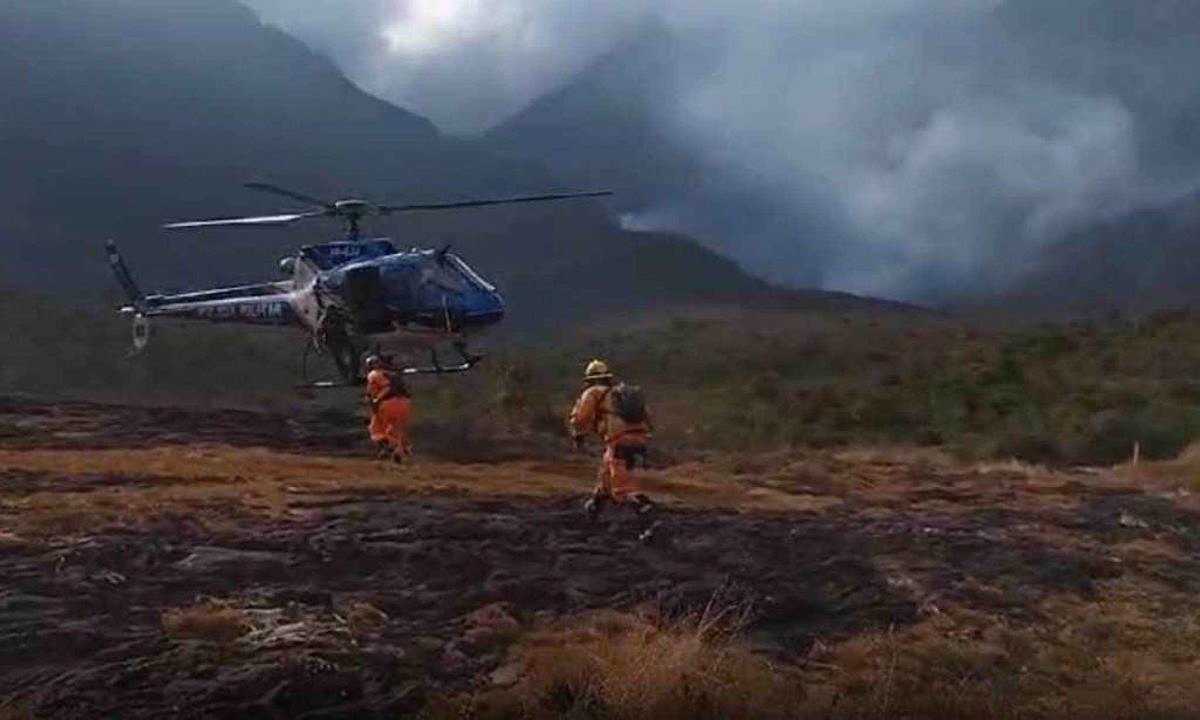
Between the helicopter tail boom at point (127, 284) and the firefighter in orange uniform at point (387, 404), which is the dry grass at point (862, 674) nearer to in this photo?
the firefighter in orange uniform at point (387, 404)

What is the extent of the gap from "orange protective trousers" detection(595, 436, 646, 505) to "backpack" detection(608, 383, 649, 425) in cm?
17

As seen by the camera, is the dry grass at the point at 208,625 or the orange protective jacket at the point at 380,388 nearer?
the dry grass at the point at 208,625

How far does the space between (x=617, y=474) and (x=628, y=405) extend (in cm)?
79

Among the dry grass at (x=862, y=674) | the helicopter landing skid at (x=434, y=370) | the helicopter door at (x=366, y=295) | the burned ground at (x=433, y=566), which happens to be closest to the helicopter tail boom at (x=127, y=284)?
the burned ground at (x=433, y=566)

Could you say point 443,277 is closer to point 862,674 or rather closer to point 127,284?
point 127,284

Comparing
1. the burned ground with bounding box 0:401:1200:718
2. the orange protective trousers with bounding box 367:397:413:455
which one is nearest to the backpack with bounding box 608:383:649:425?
the burned ground with bounding box 0:401:1200:718

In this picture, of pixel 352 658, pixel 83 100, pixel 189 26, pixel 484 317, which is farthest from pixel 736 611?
pixel 189 26

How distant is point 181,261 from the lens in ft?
171

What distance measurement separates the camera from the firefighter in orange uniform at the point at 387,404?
17562 mm

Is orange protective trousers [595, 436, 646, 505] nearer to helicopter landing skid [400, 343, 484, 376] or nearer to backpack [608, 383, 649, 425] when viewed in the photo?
backpack [608, 383, 649, 425]

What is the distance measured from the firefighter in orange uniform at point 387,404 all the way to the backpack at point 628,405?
467cm

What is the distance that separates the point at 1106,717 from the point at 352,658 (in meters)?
4.29

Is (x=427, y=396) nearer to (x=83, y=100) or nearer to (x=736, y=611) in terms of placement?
(x=736, y=611)

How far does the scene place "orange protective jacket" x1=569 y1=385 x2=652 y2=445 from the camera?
13.5 m
